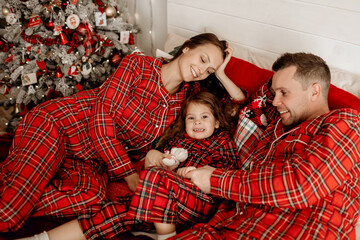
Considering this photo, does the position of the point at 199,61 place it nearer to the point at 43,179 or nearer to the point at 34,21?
the point at 43,179

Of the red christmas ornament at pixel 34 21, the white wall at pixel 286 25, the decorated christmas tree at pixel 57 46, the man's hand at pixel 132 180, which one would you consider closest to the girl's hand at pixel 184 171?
the man's hand at pixel 132 180

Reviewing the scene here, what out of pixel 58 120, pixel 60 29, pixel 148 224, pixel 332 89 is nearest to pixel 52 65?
Result: pixel 60 29

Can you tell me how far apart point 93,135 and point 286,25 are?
1451mm

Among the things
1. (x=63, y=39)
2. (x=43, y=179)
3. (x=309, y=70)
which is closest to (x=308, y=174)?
(x=309, y=70)

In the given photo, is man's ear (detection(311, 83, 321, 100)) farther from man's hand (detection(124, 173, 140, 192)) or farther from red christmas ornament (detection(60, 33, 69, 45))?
red christmas ornament (detection(60, 33, 69, 45))

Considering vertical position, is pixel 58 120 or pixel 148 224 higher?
pixel 58 120

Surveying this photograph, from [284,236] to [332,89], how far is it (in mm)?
856

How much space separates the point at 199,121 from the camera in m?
1.81

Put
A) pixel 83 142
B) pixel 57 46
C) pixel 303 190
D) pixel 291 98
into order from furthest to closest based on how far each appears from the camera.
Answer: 1. pixel 57 46
2. pixel 83 142
3. pixel 291 98
4. pixel 303 190

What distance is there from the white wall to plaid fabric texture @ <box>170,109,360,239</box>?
31.2 inches

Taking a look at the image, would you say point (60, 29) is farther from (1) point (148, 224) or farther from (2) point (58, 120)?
(1) point (148, 224)

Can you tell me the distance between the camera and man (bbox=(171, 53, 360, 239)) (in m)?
1.20

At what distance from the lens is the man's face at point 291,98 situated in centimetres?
144

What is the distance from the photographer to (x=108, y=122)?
1.80 metres
